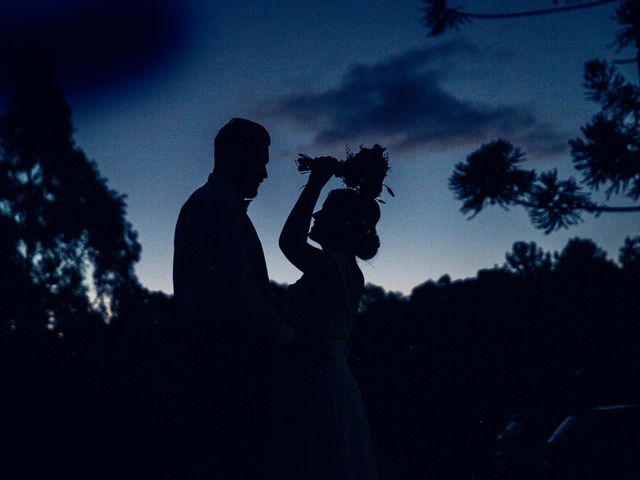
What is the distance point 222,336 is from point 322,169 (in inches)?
40.4

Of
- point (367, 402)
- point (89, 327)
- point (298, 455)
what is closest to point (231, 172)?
point (298, 455)

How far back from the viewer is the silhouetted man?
2916mm

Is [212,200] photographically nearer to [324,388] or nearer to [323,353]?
[323,353]

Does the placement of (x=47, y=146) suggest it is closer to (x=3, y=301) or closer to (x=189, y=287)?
(x=3, y=301)

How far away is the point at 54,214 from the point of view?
106 feet

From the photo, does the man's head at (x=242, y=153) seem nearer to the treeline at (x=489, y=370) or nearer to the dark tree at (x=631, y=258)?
the treeline at (x=489, y=370)

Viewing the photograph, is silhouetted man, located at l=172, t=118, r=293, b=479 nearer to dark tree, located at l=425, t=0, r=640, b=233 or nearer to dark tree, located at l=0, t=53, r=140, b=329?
dark tree, located at l=425, t=0, r=640, b=233

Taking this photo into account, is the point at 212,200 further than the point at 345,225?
No

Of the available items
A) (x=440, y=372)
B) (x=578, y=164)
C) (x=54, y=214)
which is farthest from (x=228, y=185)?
(x=54, y=214)

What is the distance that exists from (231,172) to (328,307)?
2.79 feet

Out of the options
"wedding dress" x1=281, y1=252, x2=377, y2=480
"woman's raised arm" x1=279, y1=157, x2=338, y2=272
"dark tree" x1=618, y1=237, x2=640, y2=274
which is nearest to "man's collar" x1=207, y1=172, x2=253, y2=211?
"woman's raised arm" x1=279, y1=157, x2=338, y2=272

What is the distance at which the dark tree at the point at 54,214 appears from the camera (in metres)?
31.3

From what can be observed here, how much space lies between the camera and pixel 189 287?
10.4ft

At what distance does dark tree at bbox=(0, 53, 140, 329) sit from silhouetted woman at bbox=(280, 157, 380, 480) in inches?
1165
